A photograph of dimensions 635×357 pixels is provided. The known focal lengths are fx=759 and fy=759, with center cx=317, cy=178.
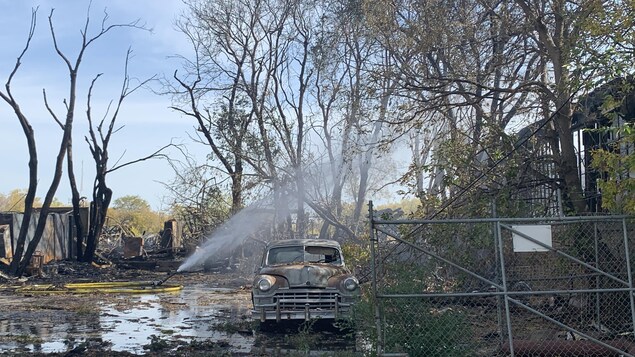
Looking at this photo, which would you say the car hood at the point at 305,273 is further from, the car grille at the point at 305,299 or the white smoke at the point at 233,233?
the white smoke at the point at 233,233

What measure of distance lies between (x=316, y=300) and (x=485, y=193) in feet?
11.4

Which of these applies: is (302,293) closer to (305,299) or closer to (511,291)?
(305,299)

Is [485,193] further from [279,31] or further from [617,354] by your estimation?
[279,31]

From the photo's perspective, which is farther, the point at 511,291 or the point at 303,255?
the point at 303,255

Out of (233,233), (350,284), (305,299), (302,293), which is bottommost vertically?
(305,299)

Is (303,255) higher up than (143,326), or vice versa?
(303,255)

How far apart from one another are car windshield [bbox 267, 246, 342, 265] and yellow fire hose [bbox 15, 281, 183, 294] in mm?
7668

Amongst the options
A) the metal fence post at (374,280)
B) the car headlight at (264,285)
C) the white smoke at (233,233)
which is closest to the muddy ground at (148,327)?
the car headlight at (264,285)

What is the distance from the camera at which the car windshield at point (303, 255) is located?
14.8 meters

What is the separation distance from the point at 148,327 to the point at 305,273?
351cm

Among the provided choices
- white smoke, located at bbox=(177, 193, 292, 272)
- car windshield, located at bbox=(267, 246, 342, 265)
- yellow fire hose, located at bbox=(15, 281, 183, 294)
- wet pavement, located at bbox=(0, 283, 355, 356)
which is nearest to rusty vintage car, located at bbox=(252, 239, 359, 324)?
wet pavement, located at bbox=(0, 283, 355, 356)

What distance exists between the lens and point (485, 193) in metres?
13.0

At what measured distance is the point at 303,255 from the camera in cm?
1484

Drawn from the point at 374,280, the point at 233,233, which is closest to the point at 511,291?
the point at 374,280
